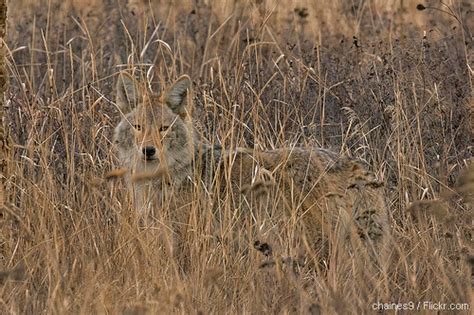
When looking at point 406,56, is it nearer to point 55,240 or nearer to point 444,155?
point 444,155

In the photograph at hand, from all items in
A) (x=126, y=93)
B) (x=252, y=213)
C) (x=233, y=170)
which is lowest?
(x=233, y=170)

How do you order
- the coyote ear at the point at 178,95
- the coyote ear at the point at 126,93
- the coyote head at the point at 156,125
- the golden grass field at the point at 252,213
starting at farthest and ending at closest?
the coyote ear at the point at 178,95
the coyote ear at the point at 126,93
the coyote head at the point at 156,125
the golden grass field at the point at 252,213

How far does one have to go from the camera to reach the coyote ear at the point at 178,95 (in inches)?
266

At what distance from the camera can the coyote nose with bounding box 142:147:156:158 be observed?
6266mm

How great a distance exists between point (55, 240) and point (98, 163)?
191 centimetres

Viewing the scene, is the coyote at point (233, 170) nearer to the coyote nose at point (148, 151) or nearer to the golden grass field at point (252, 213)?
the coyote nose at point (148, 151)

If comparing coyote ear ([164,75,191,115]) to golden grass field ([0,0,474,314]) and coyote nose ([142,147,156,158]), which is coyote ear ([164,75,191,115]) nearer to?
golden grass field ([0,0,474,314])

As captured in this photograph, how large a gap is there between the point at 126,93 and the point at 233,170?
807mm

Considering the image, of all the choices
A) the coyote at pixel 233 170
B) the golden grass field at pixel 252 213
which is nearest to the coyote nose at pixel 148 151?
the coyote at pixel 233 170

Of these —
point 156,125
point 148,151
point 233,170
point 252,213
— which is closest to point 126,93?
point 156,125

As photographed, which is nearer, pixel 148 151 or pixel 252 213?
pixel 252 213

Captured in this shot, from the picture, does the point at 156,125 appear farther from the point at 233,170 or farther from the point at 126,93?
the point at 233,170

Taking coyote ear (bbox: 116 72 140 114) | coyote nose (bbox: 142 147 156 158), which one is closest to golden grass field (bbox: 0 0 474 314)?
coyote ear (bbox: 116 72 140 114)

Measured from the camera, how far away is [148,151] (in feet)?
20.6
